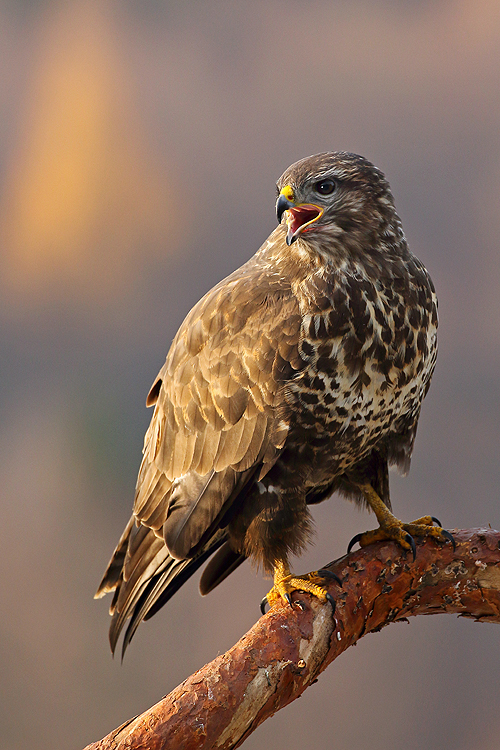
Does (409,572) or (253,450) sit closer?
(253,450)

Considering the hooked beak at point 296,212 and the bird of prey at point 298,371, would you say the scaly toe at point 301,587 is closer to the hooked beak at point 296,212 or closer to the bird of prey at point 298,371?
the bird of prey at point 298,371

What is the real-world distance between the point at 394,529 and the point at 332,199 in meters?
0.81

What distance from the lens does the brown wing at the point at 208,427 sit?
1.54 metres

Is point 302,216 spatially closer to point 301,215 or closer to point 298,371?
point 301,215

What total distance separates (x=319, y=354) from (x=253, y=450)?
0.26m

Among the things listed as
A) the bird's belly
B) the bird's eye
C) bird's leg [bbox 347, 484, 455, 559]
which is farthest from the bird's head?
bird's leg [bbox 347, 484, 455, 559]

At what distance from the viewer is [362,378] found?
153 centimetres

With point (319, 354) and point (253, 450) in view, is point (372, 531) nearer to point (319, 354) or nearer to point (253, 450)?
point (253, 450)

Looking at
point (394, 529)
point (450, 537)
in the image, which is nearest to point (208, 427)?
point (394, 529)

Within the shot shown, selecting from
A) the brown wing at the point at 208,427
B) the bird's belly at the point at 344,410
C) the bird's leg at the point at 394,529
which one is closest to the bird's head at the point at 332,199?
the brown wing at the point at 208,427

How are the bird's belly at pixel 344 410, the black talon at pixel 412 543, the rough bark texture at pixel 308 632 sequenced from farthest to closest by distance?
the black talon at pixel 412 543 → the bird's belly at pixel 344 410 → the rough bark texture at pixel 308 632

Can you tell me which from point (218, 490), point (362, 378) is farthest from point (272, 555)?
point (362, 378)

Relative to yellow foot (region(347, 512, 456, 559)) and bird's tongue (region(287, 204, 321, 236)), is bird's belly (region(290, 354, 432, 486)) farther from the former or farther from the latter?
bird's tongue (region(287, 204, 321, 236))

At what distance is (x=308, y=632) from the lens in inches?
60.1
